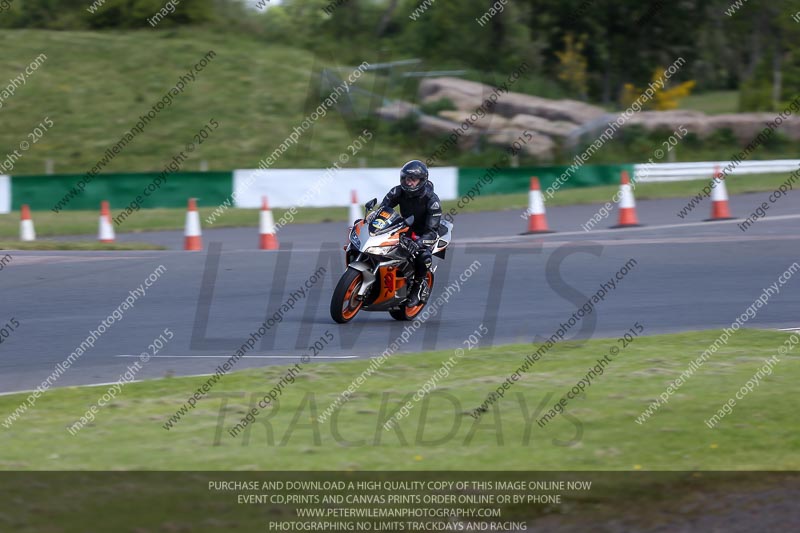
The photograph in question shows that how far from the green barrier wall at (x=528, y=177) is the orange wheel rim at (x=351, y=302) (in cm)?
1804

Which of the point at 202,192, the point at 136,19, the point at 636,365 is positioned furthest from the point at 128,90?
the point at 636,365

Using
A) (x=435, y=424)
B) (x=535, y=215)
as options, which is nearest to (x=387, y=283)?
(x=435, y=424)

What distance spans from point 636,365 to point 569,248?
9.09 meters

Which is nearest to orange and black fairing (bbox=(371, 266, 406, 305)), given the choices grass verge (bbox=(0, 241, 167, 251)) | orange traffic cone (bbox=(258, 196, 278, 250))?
orange traffic cone (bbox=(258, 196, 278, 250))

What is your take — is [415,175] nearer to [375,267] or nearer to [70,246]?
[375,267]

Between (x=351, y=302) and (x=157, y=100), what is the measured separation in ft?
117

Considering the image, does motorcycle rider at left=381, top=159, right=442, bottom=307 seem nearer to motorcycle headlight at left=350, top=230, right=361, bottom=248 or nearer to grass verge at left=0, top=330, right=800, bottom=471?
motorcycle headlight at left=350, top=230, right=361, bottom=248

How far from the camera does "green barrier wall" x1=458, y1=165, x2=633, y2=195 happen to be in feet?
98.7

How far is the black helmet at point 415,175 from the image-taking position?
11926 millimetres

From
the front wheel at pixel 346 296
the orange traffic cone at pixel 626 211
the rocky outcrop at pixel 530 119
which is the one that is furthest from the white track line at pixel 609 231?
the rocky outcrop at pixel 530 119

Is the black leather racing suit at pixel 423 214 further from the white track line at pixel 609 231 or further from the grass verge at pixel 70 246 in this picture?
the grass verge at pixel 70 246

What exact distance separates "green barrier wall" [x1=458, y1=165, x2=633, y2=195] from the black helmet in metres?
17.8

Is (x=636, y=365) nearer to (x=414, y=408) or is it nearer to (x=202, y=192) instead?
(x=414, y=408)

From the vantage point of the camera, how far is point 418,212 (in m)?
12.2
